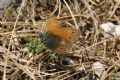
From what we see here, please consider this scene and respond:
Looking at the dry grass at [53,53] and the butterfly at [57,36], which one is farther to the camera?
the dry grass at [53,53]

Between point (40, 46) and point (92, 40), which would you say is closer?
point (40, 46)

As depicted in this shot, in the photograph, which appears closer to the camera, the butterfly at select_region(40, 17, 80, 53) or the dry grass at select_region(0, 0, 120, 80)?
the butterfly at select_region(40, 17, 80, 53)

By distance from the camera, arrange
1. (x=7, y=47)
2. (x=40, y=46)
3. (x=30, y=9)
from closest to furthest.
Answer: (x=40, y=46) < (x=7, y=47) < (x=30, y=9)

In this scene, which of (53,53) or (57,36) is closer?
(57,36)

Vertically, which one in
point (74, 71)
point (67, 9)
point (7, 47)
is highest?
point (67, 9)

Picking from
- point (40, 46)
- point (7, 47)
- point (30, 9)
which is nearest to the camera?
point (40, 46)

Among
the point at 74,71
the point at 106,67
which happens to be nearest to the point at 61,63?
the point at 74,71

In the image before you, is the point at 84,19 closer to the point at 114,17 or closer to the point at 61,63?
the point at 114,17

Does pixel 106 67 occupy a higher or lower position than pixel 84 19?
Result: lower
